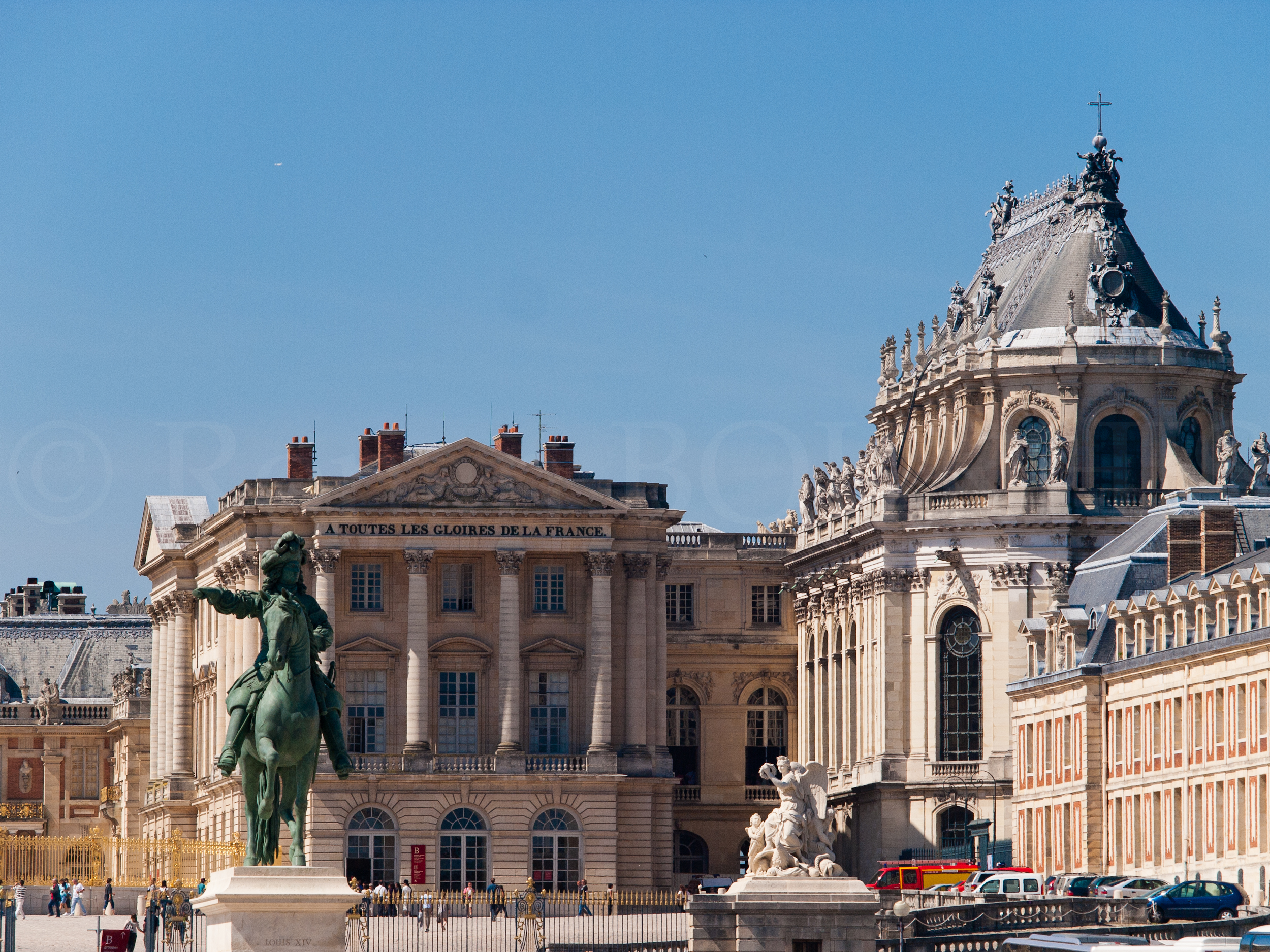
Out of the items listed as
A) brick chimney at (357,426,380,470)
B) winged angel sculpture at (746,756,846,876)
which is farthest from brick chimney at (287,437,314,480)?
winged angel sculpture at (746,756,846,876)

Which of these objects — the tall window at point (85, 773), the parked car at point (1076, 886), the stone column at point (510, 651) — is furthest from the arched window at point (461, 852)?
the tall window at point (85, 773)

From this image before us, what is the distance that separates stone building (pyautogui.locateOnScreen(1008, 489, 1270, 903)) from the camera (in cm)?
6900

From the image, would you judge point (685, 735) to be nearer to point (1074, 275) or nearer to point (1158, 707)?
point (1074, 275)

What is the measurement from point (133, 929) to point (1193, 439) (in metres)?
44.6

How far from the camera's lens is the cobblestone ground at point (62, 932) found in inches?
2442

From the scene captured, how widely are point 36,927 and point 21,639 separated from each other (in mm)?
60662

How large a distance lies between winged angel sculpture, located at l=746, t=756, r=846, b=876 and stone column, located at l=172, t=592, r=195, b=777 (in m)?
50.3

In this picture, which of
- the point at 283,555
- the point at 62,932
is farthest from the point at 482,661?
the point at 283,555

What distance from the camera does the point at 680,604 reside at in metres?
108

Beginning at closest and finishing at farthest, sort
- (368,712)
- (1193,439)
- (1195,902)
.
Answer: (1195,902) < (368,712) < (1193,439)

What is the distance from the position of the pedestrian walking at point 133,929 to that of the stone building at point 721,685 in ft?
116

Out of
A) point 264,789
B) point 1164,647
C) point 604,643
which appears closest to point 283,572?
point 264,789

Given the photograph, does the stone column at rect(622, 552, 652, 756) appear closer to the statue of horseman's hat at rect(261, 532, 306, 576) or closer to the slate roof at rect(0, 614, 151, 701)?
the slate roof at rect(0, 614, 151, 701)

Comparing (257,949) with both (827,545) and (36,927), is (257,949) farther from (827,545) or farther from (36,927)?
(827,545)
